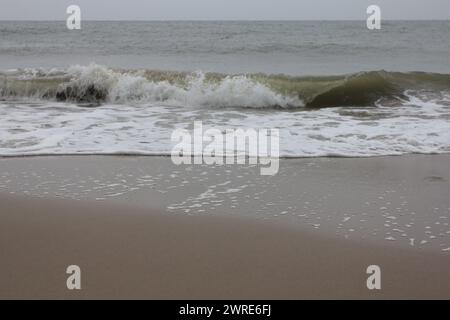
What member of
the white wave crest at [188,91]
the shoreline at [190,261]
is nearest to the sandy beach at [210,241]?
the shoreline at [190,261]

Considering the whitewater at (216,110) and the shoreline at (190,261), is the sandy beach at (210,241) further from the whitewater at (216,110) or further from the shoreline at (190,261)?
the whitewater at (216,110)

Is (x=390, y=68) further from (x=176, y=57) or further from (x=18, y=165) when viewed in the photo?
(x=18, y=165)

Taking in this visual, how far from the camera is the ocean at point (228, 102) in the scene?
639 centimetres

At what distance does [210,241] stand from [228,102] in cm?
744

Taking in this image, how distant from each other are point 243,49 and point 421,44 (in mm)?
8962

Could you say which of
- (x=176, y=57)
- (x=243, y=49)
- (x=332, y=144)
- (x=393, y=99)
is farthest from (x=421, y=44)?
(x=332, y=144)

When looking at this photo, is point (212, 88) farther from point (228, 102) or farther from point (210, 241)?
point (210, 241)

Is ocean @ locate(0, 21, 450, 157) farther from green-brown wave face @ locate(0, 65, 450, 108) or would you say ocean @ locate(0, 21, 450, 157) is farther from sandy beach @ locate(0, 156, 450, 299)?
sandy beach @ locate(0, 156, 450, 299)

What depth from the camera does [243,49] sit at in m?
23.4

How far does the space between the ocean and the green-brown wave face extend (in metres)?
0.03

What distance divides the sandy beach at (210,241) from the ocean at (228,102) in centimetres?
128

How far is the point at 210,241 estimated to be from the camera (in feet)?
11.2

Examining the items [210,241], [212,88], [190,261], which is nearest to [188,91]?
[212,88]

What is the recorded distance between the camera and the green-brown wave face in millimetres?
10781
